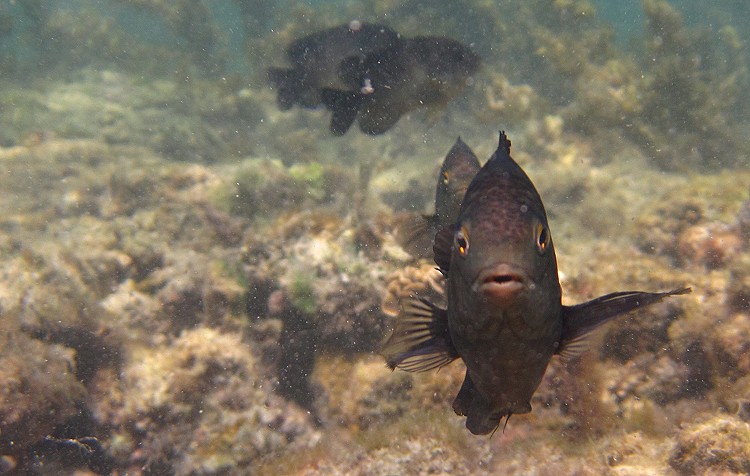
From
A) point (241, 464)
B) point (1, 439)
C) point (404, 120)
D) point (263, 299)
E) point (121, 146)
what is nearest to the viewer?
point (1, 439)

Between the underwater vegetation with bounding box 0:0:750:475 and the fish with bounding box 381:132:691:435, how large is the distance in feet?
4.60

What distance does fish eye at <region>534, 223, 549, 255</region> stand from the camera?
5.01 feet

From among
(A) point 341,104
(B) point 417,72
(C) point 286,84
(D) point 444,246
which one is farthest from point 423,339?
(C) point 286,84

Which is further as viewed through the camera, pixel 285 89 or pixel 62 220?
pixel 62 220

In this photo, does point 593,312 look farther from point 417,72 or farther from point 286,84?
point 286,84

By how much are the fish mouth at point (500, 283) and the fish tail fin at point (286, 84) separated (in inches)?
196

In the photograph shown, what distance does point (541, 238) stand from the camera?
1565 millimetres

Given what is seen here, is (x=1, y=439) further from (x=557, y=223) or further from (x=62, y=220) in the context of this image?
(x=557, y=223)

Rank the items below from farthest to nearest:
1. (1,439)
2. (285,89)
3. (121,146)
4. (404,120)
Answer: (404,120), (121,146), (285,89), (1,439)

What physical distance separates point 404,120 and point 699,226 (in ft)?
27.1

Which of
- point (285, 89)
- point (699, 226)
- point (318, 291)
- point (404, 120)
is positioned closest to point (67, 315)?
point (318, 291)

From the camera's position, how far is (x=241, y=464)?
13.9ft

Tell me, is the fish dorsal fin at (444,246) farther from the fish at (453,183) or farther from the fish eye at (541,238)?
the fish at (453,183)

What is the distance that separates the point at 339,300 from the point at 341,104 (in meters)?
2.46
